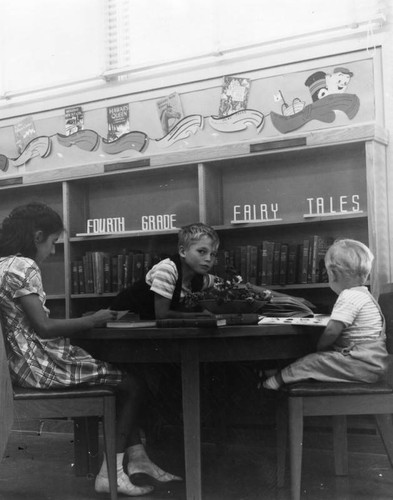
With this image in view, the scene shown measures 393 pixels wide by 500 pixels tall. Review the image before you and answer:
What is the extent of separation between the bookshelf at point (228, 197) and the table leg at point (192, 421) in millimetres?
1083

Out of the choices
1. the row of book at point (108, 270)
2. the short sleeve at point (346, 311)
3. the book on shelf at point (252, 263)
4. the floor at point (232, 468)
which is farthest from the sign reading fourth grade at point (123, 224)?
the short sleeve at point (346, 311)

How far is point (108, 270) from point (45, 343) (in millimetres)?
1126

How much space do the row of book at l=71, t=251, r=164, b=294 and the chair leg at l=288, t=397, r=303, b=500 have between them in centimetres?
128

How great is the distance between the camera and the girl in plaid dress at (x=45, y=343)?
1729mm

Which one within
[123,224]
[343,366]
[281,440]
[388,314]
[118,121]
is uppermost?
[118,121]

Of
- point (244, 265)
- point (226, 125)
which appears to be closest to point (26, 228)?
point (244, 265)

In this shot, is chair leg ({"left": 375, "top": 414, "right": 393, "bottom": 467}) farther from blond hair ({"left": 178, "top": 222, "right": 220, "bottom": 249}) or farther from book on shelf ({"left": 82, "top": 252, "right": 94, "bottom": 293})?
book on shelf ({"left": 82, "top": 252, "right": 94, "bottom": 293})

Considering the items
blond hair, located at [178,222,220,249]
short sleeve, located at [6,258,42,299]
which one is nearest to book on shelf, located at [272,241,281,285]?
blond hair, located at [178,222,220,249]

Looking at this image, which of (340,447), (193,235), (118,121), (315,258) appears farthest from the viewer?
(118,121)

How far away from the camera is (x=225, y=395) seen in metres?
2.45

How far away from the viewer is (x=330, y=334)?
69.2 inches

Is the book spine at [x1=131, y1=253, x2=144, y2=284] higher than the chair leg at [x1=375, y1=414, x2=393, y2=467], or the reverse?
the book spine at [x1=131, y1=253, x2=144, y2=284]

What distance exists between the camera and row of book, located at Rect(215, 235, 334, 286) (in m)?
2.62

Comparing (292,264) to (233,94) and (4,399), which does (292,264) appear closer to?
(233,94)
